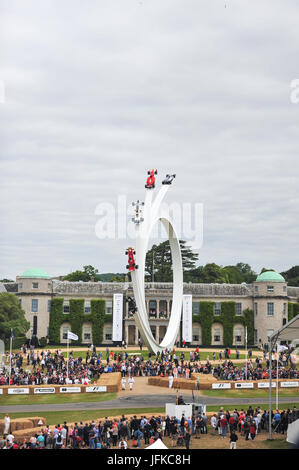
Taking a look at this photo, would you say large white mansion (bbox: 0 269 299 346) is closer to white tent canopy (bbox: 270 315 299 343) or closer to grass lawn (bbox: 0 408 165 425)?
grass lawn (bbox: 0 408 165 425)

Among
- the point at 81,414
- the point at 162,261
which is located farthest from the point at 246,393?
the point at 162,261

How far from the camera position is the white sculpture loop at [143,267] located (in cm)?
6359

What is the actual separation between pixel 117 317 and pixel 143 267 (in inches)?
942

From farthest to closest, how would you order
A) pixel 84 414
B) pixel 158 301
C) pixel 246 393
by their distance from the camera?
pixel 158 301 → pixel 246 393 → pixel 84 414

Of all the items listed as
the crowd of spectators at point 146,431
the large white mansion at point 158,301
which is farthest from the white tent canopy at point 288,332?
the large white mansion at point 158,301

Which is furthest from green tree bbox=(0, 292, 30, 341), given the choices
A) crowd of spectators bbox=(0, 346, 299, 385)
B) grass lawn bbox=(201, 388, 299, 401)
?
grass lawn bbox=(201, 388, 299, 401)

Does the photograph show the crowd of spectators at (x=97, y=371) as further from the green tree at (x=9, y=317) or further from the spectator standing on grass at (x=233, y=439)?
the spectator standing on grass at (x=233, y=439)

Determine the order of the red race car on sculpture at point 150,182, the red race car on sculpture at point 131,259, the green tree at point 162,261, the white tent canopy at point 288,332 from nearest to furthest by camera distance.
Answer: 1. the white tent canopy at point 288,332
2. the red race car on sculpture at point 131,259
3. the red race car on sculpture at point 150,182
4. the green tree at point 162,261

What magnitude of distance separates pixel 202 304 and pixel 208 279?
43709 mm

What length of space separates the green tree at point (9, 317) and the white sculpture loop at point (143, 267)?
46.4ft

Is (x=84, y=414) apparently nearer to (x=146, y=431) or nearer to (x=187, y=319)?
(x=146, y=431)

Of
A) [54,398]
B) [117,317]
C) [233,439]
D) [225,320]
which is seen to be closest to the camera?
[233,439]

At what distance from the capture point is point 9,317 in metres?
71.1
